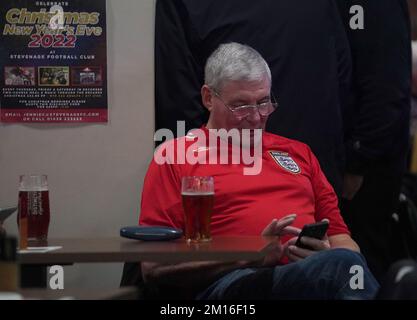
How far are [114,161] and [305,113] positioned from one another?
666 mm

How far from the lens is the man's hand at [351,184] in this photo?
2.95 m

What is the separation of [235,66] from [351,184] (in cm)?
88

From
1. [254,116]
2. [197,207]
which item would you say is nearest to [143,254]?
[197,207]

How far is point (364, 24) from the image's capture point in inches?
115

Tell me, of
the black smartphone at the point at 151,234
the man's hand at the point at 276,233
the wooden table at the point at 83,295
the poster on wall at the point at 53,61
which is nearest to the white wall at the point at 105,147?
the poster on wall at the point at 53,61

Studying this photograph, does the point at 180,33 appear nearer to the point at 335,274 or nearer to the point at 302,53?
Answer: the point at 302,53

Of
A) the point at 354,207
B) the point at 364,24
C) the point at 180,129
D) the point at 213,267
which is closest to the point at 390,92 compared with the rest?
the point at 364,24

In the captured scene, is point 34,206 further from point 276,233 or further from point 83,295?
point 83,295

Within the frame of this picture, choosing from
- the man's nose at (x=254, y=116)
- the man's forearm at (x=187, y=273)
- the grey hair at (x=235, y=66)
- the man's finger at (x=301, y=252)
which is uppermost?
the grey hair at (x=235, y=66)

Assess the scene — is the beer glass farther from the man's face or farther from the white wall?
the white wall

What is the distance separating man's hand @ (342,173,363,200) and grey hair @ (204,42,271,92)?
0.78 m

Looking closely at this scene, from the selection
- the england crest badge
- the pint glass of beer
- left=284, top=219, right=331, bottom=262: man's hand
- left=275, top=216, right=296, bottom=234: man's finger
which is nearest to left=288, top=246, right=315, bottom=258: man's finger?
left=284, top=219, right=331, bottom=262: man's hand

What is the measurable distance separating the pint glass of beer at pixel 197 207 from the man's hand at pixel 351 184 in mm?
1194

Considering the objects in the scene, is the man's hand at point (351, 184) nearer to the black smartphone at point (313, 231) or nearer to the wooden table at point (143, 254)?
the black smartphone at point (313, 231)
